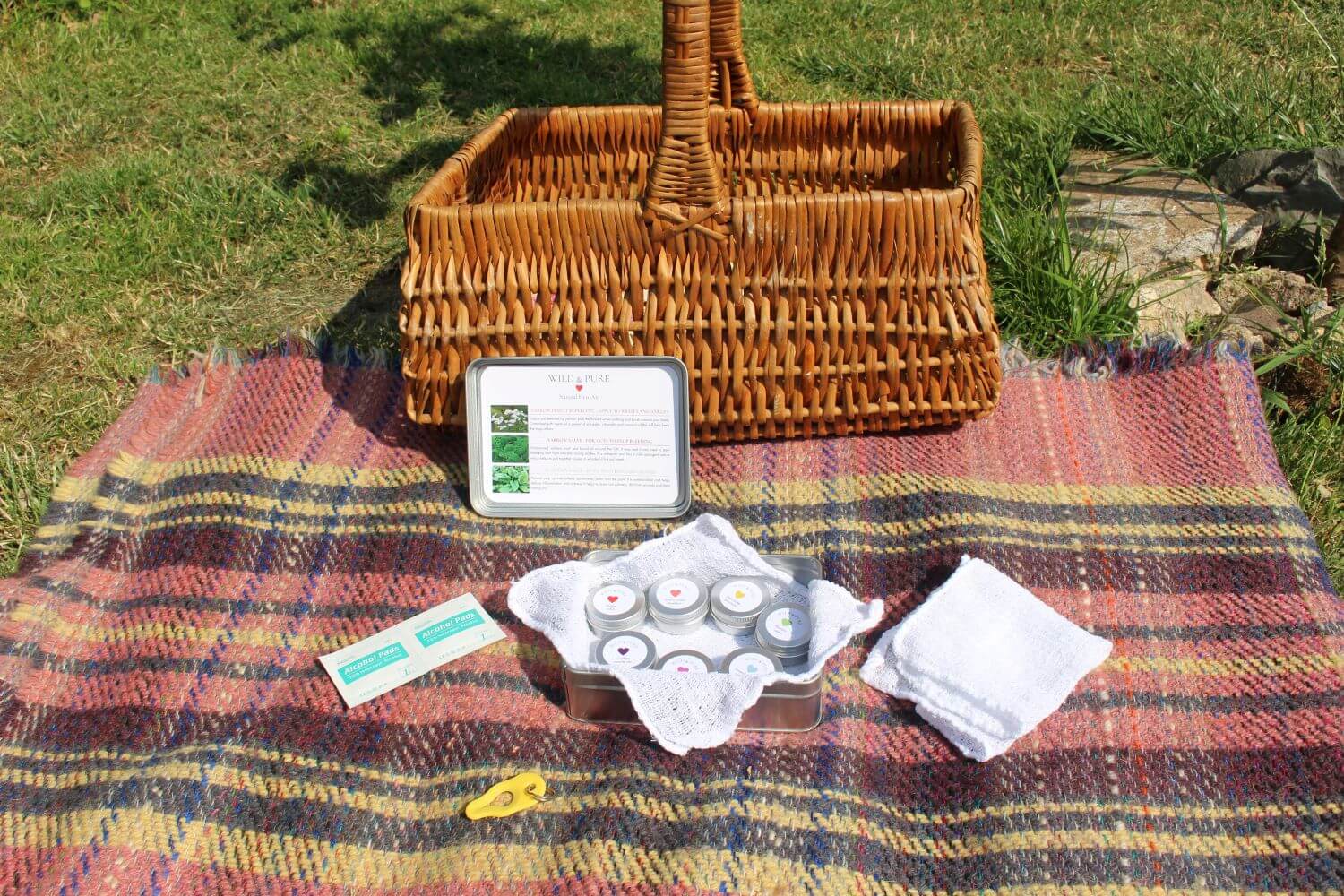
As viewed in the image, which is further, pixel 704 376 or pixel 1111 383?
pixel 1111 383

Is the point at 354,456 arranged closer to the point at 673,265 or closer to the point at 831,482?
the point at 673,265

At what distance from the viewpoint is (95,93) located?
3.07 m

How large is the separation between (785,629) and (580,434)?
47 cm

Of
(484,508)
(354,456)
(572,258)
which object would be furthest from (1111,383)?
(354,456)

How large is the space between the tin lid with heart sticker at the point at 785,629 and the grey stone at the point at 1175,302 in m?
1.00

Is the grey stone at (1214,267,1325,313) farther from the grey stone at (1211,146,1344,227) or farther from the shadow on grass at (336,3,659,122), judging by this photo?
the shadow on grass at (336,3,659,122)

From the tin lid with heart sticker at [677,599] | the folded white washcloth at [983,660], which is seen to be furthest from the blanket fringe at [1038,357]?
the tin lid with heart sticker at [677,599]

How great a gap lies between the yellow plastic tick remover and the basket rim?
75 centimetres

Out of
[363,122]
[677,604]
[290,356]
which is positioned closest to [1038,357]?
[677,604]

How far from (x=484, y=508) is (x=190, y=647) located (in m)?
0.42

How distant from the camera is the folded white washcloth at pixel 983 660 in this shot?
1207 mm

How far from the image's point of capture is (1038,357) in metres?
1.90

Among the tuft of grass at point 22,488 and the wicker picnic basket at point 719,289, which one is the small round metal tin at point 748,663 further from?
the tuft of grass at point 22,488

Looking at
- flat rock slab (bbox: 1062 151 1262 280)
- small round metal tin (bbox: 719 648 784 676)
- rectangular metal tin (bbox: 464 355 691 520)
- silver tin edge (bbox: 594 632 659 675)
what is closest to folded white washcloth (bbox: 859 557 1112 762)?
small round metal tin (bbox: 719 648 784 676)
